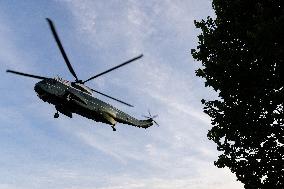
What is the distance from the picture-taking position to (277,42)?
12180 mm

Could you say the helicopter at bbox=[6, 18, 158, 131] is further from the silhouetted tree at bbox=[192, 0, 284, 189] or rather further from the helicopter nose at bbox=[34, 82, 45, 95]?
the silhouetted tree at bbox=[192, 0, 284, 189]

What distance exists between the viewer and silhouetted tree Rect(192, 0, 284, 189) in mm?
12383

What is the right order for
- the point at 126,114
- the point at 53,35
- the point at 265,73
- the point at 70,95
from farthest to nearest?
the point at 126,114, the point at 70,95, the point at 53,35, the point at 265,73

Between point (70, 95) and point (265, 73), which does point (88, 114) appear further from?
point (265, 73)

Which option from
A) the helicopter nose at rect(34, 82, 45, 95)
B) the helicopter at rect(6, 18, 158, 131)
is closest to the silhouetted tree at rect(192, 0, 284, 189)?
the helicopter at rect(6, 18, 158, 131)

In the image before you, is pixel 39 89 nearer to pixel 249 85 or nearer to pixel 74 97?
pixel 74 97

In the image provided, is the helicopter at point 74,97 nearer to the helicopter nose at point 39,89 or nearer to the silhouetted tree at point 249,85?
the helicopter nose at point 39,89

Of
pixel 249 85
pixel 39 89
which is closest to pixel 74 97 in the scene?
pixel 39 89

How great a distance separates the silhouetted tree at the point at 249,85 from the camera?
1238cm

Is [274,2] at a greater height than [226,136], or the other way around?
[274,2]

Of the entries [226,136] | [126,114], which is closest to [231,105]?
[226,136]

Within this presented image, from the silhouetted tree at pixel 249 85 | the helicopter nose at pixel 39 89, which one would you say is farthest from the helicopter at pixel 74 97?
the silhouetted tree at pixel 249 85

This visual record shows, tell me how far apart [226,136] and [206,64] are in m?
3.34

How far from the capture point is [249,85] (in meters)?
13.4
